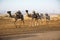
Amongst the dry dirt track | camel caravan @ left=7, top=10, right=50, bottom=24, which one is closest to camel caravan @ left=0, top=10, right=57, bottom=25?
camel caravan @ left=7, top=10, right=50, bottom=24

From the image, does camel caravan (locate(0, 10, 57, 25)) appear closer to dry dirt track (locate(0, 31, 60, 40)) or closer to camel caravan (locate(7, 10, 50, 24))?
camel caravan (locate(7, 10, 50, 24))

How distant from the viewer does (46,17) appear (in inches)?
107

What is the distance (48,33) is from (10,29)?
25.7 inches

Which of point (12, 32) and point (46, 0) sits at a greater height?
point (46, 0)

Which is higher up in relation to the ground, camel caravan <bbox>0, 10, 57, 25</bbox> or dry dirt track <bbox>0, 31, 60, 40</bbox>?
camel caravan <bbox>0, 10, 57, 25</bbox>

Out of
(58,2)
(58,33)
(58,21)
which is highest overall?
(58,2)

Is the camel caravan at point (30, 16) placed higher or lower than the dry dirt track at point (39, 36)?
higher

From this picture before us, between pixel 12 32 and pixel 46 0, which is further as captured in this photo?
pixel 46 0

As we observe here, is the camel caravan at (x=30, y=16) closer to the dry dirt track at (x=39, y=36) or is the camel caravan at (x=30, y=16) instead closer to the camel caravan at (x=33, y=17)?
the camel caravan at (x=33, y=17)

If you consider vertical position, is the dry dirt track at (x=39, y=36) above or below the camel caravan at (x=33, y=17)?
below

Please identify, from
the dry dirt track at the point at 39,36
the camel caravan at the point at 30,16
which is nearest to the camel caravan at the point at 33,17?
the camel caravan at the point at 30,16

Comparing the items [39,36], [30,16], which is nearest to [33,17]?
[30,16]

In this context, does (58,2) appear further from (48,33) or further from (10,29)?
(10,29)

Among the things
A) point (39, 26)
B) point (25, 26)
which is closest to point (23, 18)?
point (25, 26)
